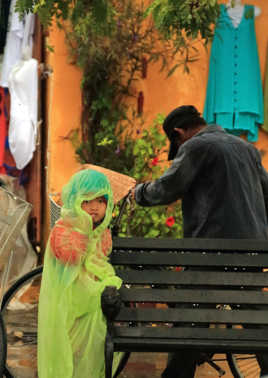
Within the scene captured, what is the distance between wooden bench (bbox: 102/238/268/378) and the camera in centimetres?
357

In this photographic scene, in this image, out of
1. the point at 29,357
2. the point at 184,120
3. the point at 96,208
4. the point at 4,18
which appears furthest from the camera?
the point at 4,18

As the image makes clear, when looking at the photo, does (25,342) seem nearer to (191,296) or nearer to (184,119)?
(191,296)

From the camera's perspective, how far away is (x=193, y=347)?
3.56 metres

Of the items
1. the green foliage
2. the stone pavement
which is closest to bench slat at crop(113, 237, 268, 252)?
the stone pavement

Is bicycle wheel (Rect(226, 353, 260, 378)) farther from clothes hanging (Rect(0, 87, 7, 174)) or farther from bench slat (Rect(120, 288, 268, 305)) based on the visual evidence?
clothes hanging (Rect(0, 87, 7, 174))

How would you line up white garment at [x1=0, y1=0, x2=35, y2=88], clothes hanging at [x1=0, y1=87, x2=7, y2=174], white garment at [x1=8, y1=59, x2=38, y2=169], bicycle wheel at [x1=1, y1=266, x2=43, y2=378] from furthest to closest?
clothes hanging at [x1=0, y1=87, x2=7, y2=174] < white garment at [x1=0, y1=0, x2=35, y2=88] < white garment at [x1=8, y1=59, x2=38, y2=169] < bicycle wheel at [x1=1, y1=266, x2=43, y2=378]

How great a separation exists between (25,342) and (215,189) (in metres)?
1.83

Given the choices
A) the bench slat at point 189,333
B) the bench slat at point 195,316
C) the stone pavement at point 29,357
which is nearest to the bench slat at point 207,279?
the bench slat at point 195,316

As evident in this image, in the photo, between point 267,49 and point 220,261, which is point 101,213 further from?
point 267,49

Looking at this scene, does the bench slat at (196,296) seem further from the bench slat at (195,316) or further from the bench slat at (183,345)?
the bench slat at (183,345)

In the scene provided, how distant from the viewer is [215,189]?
448 centimetres

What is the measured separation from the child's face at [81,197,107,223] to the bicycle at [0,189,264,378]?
1.72 ft

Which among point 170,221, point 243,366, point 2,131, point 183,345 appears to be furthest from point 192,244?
point 2,131

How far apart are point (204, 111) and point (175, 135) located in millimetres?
2850
